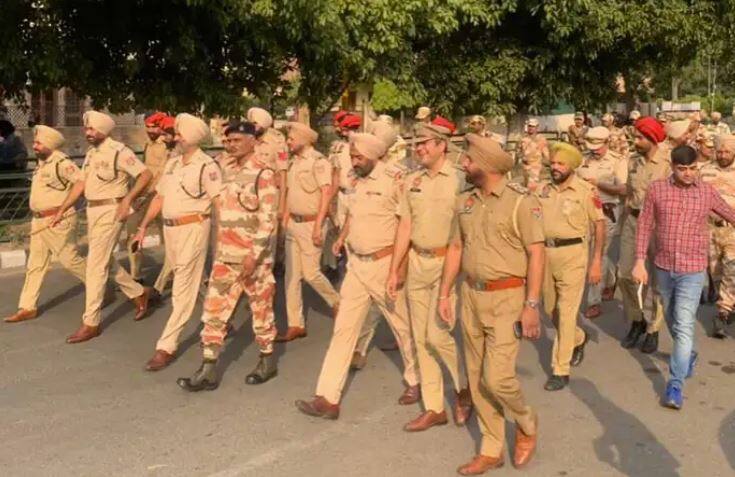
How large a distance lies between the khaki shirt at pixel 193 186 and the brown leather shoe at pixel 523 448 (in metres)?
2.74

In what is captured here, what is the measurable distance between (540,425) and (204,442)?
6.14ft

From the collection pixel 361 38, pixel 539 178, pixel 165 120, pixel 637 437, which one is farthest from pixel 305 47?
pixel 637 437

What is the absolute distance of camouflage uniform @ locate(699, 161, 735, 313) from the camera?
795cm

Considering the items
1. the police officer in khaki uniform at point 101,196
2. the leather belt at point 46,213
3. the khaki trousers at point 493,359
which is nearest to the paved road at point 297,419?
the khaki trousers at point 493,359

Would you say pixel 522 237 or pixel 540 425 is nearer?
pixel 522 237

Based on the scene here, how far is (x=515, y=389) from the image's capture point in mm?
4785

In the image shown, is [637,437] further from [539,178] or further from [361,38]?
[361,38]

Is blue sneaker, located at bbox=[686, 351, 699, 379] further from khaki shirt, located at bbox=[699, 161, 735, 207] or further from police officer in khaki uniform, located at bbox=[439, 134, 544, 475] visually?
police officer in khaki uniform, located at bbox=[439, 134, 544, 475]

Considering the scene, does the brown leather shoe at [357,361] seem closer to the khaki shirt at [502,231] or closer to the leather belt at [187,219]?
the leather belt at [187,219]

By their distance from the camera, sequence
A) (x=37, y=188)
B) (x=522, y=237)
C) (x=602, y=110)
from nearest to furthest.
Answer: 1. (x=522, y=237)
2. (x=37, y=188)
3. (x=602, y=110)

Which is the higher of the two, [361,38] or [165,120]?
[361,38]

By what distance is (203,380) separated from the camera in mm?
6250

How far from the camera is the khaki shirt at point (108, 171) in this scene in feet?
25.2

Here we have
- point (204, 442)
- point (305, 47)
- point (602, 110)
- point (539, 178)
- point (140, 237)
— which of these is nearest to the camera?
point (204, 442)
